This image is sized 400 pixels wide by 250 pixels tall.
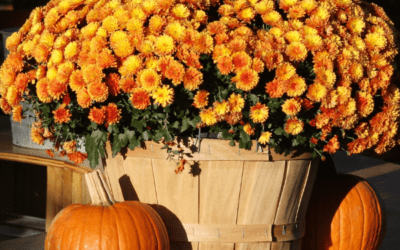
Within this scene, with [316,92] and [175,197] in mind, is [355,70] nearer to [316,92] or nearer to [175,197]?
[316,92]

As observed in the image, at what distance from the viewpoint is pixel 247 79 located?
1.27m

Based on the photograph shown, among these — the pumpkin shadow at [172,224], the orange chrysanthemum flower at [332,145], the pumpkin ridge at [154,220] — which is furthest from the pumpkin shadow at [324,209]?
the pumpkin ridge at [154,220]

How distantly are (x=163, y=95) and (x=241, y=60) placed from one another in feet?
0.71

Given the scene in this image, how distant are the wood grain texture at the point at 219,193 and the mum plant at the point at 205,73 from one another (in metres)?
0.09

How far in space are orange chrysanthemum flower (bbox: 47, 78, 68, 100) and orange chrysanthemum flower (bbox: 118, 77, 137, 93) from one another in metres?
0.17

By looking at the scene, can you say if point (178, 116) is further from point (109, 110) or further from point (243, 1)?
point (243, 1)


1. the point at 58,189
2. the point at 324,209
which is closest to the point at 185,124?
Answer: the point at 324,209

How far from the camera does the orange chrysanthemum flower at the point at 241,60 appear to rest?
4.19 feet

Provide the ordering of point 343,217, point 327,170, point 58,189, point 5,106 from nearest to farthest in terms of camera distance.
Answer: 1. point 5,106
2. point 343,217
3. point 327,170
4. point 58,189

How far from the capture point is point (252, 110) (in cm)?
130

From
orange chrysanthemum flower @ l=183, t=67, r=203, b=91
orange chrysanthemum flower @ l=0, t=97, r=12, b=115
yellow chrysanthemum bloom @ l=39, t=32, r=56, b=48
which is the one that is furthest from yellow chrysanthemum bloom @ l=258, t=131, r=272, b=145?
orange chrysanthemum flower @ l=0, t=97, r=12, b=115

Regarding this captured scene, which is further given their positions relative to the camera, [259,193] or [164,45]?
[259,193]

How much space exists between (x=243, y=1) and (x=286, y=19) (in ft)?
0.64

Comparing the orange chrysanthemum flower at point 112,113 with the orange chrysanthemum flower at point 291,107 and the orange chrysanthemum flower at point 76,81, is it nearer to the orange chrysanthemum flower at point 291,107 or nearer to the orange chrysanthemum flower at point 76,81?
the orange chrysanthemum flower at point 76,81
